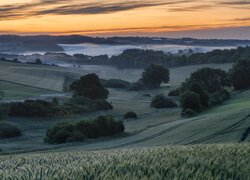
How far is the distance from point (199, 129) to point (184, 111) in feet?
96.9

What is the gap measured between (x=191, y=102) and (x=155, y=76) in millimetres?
85775

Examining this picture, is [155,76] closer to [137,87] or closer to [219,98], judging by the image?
[137,87]

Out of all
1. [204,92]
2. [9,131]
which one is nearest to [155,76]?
[204,92]

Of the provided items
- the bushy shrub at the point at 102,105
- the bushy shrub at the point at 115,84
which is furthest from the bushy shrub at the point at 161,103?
the bushy shrub at the point at 115,84

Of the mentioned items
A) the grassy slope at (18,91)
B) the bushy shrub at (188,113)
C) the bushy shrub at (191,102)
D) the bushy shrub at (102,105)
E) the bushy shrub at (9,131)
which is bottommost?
the bushy shrub at (102,105)

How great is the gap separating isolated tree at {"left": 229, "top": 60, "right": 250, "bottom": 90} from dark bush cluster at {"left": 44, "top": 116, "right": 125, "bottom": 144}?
6568 cm

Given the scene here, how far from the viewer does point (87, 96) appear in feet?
445

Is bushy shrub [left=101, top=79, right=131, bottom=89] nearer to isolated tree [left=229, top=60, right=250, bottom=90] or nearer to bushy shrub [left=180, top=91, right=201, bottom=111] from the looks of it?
isolated tree [left=229, top=60, right=250, bottom=90]

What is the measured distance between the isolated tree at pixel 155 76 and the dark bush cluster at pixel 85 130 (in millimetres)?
99442

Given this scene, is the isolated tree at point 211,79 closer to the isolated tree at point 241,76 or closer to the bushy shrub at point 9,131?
the isolated tree at point 241,76

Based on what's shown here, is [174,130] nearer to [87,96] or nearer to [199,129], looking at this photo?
[199,129]

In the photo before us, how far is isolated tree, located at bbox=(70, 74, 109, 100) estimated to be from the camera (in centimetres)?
13591

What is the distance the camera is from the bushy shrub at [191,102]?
306ft

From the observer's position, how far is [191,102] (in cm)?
9362
